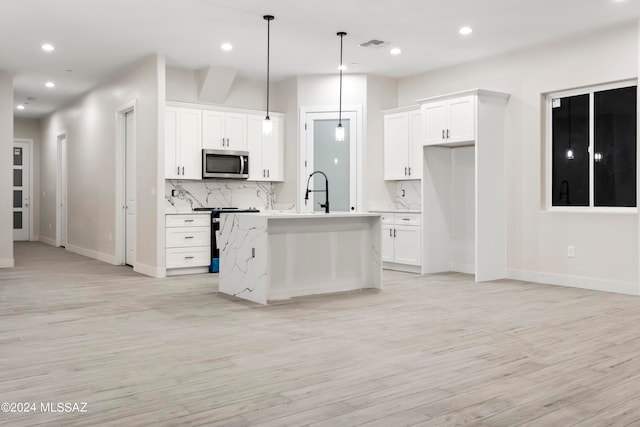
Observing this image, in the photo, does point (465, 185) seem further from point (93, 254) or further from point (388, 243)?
point (93, 254)

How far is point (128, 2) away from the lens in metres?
5.34

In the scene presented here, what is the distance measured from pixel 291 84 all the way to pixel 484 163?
133 inches

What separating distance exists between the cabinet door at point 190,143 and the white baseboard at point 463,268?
3.94 m

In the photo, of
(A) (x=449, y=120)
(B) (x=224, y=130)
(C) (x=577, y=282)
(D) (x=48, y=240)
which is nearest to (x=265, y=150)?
(B) (x=224, y=130)

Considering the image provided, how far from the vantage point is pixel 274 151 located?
8.65 meters

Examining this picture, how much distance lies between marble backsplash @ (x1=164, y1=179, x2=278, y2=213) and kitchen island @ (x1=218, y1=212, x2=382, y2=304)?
212 cm

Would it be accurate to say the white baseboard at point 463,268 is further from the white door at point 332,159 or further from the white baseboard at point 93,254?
the white baseboard at point 93,254

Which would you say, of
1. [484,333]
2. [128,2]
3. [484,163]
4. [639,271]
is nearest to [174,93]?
[128,2]

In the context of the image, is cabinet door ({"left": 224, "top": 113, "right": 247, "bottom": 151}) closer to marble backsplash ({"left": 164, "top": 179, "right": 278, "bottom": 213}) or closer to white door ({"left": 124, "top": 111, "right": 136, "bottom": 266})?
marble backsplash ({"left": 164, "top": 179, "right": 278, "bottom": 213})

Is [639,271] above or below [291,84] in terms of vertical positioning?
below

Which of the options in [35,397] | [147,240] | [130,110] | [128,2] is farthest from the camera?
[130,110]

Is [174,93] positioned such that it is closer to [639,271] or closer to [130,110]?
[130,110]

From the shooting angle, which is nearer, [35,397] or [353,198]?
[35,397]

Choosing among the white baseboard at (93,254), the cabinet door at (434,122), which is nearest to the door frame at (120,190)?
the white baseboard at (93,254)
